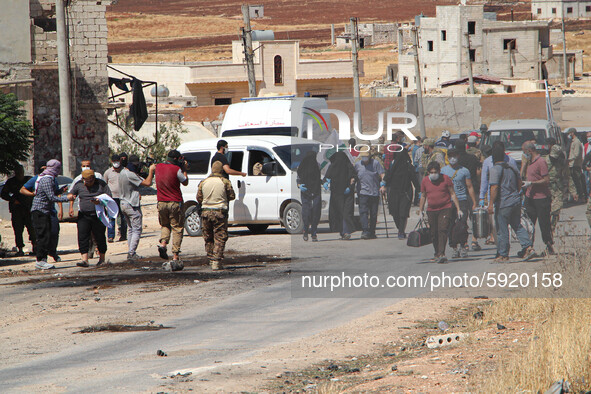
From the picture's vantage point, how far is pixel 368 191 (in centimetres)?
1141

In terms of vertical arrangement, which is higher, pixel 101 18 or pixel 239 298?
pixel 101 18

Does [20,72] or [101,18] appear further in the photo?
[101,18]

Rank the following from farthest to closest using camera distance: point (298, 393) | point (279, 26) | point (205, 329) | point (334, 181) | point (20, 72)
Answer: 1. point (279, 26)
2. point (20, 72)
3. point (334, 181)
4. point (205, 329)
5. point (298, 393)

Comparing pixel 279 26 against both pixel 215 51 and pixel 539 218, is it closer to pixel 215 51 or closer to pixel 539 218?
pixel 215 51

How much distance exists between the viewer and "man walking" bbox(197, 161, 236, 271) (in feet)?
41.8

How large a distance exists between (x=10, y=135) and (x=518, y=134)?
333 inches

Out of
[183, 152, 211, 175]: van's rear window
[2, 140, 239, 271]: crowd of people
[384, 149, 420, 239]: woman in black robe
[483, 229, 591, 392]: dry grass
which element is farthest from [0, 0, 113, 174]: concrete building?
[483, 229, 591, 392]: dry grass

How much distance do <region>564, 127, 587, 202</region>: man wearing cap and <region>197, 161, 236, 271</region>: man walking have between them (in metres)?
4.96

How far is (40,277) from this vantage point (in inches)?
503

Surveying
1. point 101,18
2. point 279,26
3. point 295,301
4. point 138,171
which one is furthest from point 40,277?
point 279,26

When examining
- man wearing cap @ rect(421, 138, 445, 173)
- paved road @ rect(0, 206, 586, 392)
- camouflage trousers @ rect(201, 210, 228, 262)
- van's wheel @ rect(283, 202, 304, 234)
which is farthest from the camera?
van's wheel @ rect(283, 202, 304, 234)

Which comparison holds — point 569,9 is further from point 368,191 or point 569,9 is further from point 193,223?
point 368,191

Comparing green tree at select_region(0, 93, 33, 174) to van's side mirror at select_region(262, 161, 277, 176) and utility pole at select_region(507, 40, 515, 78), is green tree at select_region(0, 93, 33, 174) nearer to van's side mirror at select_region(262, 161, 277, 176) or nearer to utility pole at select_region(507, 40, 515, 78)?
van's side mirror at select_region(262, 161, 277, 176)

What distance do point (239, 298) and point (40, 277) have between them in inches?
146
